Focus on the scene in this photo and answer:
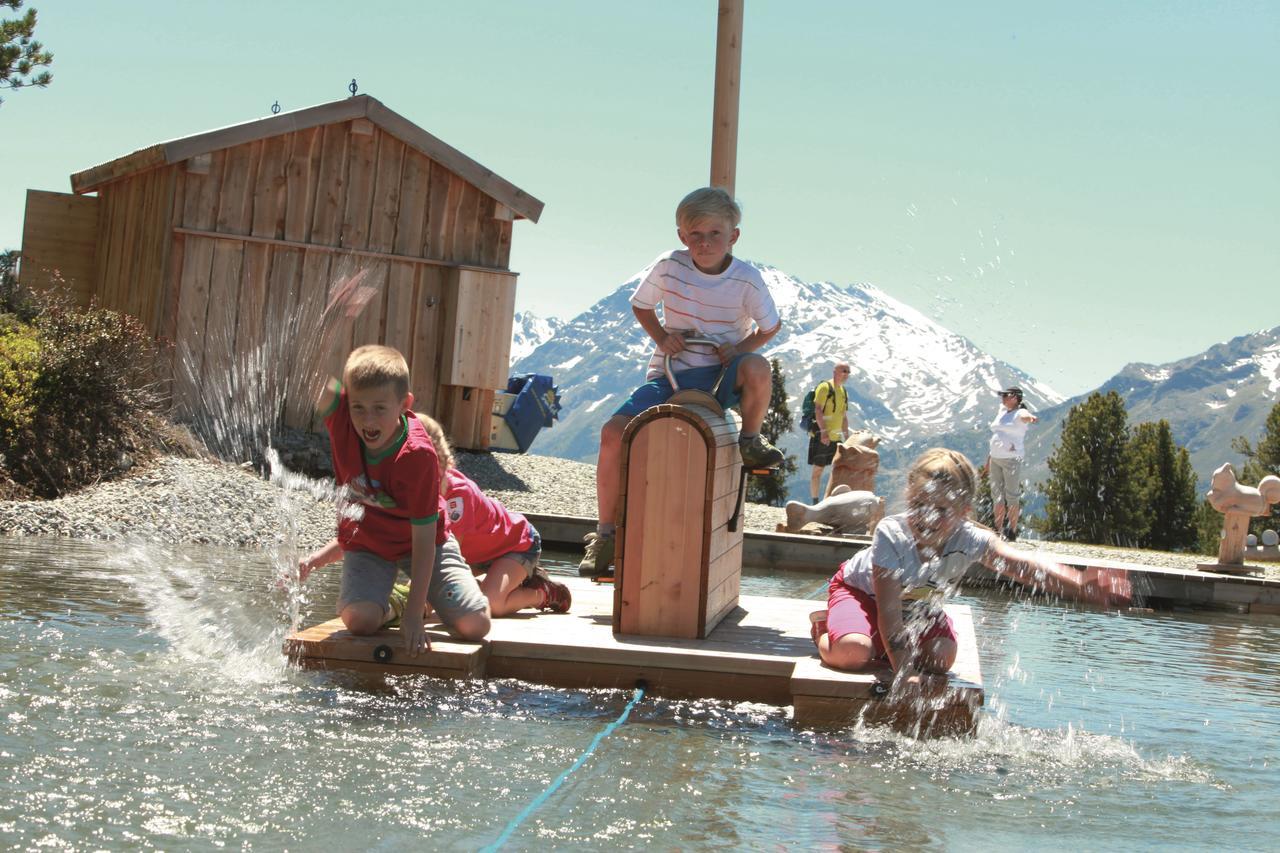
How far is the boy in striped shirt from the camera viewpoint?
6.25m

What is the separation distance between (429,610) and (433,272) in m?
11.1

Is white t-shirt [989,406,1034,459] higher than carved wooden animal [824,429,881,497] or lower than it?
higher

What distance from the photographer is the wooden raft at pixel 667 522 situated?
548cm

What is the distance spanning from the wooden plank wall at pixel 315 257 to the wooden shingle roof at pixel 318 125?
200mm

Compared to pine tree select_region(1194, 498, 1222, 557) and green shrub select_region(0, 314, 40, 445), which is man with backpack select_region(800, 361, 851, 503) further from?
pine tree select_region(1194, 498, 1222, 557)

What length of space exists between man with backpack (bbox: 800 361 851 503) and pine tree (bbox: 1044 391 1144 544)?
34009 mm

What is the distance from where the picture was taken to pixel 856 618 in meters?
5.17

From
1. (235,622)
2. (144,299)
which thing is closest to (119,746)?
(235,622)

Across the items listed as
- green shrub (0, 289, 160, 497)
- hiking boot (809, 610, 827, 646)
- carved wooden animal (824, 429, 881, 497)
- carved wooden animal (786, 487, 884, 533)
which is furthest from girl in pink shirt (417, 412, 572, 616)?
carved wooden animal (824, 429, 881, 497)

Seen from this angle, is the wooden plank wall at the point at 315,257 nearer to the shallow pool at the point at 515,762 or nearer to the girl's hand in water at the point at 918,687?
the shallow pool at the point at 515,762

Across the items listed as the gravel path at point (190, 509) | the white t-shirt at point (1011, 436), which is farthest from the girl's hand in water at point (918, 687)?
the white t-shirt at point (1011, 436)

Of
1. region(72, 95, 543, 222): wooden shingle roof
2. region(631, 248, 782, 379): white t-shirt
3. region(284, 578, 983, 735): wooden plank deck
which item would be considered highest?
region(72, 95, 543, 222): wooden shingle roof

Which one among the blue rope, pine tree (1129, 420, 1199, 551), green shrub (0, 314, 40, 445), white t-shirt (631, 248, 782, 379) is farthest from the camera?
pine tree (1129, 420, 1199, 551)

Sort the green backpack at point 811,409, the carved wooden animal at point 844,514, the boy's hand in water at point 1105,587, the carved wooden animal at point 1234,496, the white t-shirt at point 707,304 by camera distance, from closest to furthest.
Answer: the boy's hand in water at point 1105,587 → the white t-shirt at point 707,304 → the carved wooden animal at point 1234,496 → the carved wooden animal at point 844,514 → the green backpack at point 811,409
